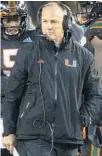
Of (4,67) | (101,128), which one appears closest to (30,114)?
(101,128)

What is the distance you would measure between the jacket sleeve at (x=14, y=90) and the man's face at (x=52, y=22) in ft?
0.68

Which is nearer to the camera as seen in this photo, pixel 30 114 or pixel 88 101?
pixel 30 114

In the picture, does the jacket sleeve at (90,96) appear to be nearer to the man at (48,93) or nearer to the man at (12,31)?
the man at (48,93)

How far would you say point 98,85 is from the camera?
3.46m

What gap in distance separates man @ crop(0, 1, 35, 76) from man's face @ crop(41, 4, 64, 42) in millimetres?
2285

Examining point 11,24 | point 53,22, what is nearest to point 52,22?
point 53,22

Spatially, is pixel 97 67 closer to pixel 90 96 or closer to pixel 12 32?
pixel 90 96

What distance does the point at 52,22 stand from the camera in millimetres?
3223

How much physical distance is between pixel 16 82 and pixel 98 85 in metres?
0.59

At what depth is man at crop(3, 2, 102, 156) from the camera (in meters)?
3.15

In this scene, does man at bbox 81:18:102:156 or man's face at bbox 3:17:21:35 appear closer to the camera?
man at bbox 81:18:102:156

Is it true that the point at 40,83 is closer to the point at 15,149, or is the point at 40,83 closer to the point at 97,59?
the point at 15,149

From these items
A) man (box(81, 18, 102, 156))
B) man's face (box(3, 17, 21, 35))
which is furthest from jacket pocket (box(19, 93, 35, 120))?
man's face (box(3, 17, 21, 35))

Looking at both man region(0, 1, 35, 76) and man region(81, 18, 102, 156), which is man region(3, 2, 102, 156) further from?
man region(0, 1, 35, 76)
